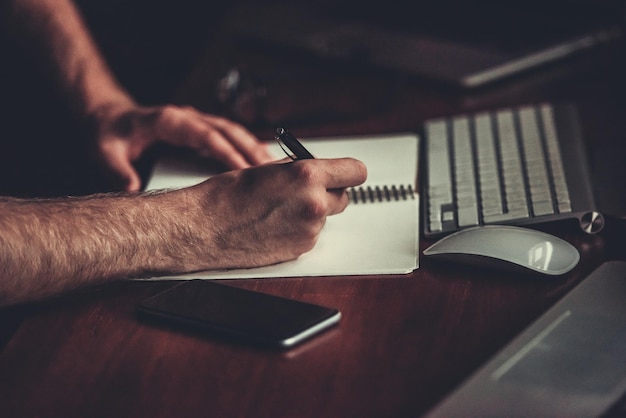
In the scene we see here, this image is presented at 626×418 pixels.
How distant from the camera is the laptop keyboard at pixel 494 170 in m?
0.87

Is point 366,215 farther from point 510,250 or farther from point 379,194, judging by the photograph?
point 510,250

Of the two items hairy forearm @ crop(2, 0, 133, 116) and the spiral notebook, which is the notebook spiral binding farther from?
hairy forearm @ crop(2, 0, 133, 116)

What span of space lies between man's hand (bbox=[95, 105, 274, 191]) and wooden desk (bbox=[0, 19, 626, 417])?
0.94 feet

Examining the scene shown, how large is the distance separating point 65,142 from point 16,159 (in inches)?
6.8

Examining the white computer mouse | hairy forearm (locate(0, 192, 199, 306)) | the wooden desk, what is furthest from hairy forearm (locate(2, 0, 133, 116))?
the white computer mouse

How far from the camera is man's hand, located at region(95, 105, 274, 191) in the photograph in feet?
3.45

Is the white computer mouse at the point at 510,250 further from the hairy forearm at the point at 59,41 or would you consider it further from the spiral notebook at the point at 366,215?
the hairy forearm at the point at 59,41

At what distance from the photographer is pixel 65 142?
131cm

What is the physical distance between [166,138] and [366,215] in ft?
1.13

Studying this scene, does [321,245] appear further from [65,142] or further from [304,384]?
[65,142]

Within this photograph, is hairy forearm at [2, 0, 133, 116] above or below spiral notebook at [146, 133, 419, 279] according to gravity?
below

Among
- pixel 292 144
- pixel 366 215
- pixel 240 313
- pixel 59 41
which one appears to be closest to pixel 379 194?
pixel 366 215

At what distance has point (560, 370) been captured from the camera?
612mm

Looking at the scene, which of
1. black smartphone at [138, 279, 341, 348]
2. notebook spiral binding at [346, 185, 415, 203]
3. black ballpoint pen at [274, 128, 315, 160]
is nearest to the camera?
black smartphone at [138, 279, 341, 348]
